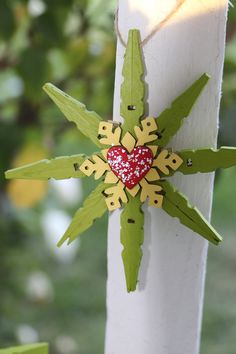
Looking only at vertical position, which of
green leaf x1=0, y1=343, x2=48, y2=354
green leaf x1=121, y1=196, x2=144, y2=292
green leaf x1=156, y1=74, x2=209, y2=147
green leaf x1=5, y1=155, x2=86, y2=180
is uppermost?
green leaf x1=156, y1=74, x2=209, y2=147

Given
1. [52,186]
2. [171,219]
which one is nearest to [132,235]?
[171,219]

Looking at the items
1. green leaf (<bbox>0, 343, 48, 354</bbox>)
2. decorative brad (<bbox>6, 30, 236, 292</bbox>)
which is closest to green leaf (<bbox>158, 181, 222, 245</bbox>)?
decorative brad (<bbox>6, 30, 236, 292</bbox>)

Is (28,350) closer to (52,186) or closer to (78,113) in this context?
(78,113)

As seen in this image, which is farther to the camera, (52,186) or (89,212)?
(52,186)

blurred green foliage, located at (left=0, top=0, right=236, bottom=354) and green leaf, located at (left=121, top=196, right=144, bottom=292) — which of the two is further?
blurred green foliage, located at (left=0, top=0, right=236, bottom=354)

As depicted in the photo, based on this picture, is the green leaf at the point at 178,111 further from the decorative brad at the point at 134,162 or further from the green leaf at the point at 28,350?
the green leaf at the point at 28,350

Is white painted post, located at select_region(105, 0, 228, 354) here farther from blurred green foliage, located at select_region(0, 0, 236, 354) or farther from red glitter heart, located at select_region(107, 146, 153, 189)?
blurred green foliage, located at select_region(0, 0, 236, 354)
